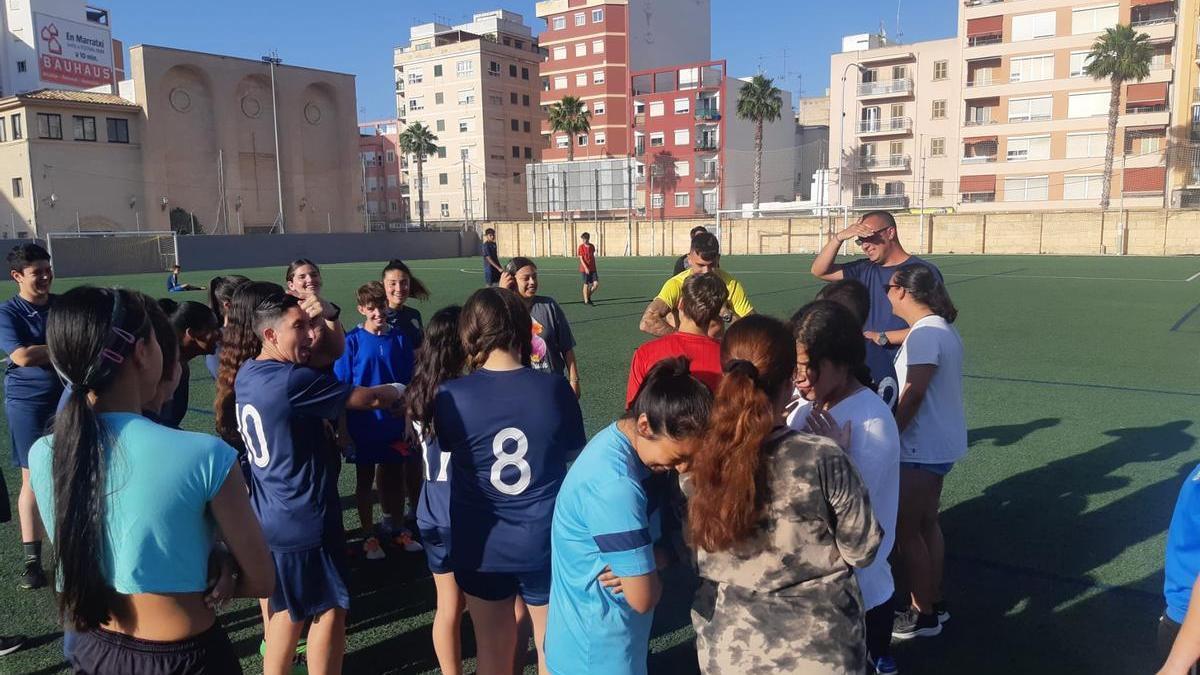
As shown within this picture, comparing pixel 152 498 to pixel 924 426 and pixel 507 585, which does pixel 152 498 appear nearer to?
pixel 507 585

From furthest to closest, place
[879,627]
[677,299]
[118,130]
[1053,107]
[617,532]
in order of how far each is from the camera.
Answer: [1053,107] < [118,130] < [677,299] < [879,627] < [617,532]

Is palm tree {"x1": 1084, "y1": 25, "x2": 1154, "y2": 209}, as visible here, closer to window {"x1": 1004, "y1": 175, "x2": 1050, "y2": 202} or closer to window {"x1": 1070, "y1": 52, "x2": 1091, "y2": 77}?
window {"x1": 1070, "y1": 52, "x2": 1091, "y2": 77}

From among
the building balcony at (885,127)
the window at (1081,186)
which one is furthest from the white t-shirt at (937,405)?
the building balcony at (885,127)

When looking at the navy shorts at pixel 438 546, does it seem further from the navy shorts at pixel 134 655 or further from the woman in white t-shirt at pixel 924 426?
the woman in white t-shirt at pixel 924 426

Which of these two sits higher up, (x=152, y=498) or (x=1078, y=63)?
(x=1078, y=63)

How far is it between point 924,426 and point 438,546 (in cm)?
241

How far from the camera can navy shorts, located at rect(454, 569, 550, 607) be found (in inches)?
115

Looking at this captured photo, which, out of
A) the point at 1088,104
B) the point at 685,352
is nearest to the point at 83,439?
the point at 685,352

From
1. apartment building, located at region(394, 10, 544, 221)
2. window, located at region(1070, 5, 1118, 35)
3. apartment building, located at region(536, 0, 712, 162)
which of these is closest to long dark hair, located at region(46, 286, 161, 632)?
window, located at region(1070, 5, 1118, 35)

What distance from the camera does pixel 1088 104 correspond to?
54.7 metres

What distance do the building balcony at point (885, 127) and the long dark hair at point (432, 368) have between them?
6596 cm

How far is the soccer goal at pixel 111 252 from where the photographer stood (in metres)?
35.7

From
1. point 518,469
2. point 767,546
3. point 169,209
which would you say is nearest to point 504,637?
point 518,469

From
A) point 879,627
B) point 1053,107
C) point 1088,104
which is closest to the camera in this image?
point 879,627
